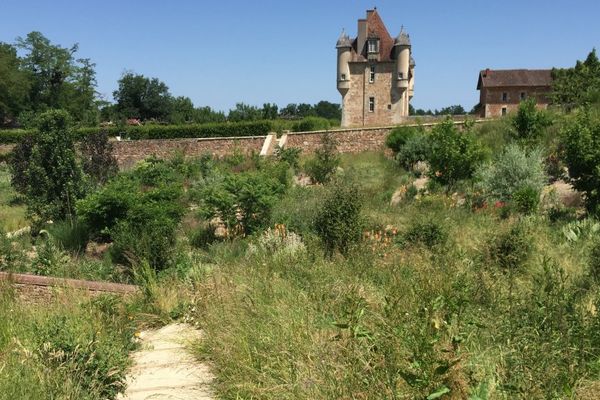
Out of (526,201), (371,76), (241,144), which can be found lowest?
(526,201)

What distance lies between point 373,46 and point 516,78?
19.3 m

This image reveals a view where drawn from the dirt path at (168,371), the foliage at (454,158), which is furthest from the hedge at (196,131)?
the dirt path at (168,371)

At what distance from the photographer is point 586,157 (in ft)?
32.8

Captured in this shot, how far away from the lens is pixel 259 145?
26750 millimetres

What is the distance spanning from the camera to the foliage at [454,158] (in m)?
13.5

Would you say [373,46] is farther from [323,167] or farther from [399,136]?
[323,167]

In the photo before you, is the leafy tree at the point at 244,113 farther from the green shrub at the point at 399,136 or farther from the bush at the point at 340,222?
the bush at the point at 340,222

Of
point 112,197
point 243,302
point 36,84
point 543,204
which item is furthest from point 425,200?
point 36,84

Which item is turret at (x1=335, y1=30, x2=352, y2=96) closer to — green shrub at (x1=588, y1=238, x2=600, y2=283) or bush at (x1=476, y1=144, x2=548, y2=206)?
bush at (x1=476, y1=144, x2=548, y2=206)

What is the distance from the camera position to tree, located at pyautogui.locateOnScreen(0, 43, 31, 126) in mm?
50438

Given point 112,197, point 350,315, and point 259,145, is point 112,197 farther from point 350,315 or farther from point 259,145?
point 259,145

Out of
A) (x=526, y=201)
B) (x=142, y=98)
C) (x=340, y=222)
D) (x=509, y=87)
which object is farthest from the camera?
(x=142, y=98)

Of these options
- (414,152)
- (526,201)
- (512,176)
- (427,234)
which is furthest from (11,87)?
(427,234)

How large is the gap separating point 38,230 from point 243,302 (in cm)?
819
